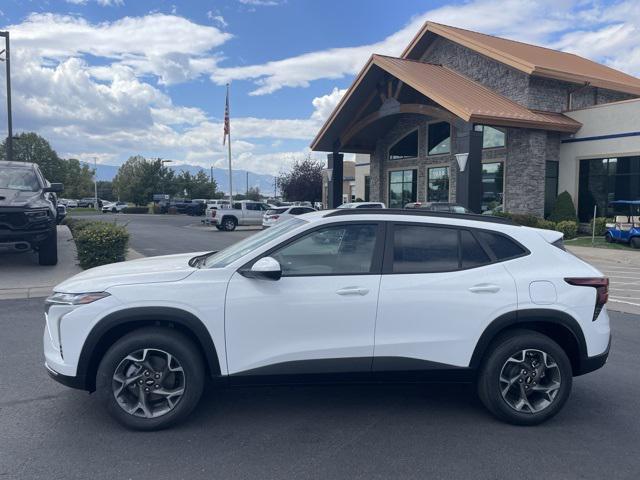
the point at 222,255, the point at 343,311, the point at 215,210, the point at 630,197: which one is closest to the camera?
the point at 343,311

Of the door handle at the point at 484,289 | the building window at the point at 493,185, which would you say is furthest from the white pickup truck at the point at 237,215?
the door handle at the point at 484,289

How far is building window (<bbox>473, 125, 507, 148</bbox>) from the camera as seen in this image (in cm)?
2400

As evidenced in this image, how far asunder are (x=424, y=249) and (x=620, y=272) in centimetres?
1161

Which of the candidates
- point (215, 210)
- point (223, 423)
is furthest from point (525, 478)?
point (215, 210)

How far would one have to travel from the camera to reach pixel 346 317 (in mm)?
3906

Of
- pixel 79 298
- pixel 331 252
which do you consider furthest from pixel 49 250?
pixel 331 252

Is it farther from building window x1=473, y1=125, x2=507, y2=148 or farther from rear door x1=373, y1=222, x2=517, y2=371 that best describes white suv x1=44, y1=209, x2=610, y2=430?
building window x1=473, y1=125, x2=507, y2=148

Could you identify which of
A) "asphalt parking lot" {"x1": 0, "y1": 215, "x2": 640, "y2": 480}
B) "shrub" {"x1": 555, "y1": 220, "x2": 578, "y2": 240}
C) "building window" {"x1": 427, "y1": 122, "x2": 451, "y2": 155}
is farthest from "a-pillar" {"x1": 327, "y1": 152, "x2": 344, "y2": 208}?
"asphalt parking lot" {"x1": 0, "y1": 215, "x2": 640, "y2": 480}

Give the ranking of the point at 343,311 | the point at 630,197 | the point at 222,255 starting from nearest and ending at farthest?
the point at 343,311 → the point at 222,255 → the point at 630,197

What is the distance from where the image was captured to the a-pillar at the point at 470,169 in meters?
20.1

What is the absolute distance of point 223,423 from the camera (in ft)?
13.4

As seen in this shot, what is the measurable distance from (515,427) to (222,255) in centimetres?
269

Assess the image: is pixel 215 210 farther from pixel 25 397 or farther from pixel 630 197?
pixel 25 397

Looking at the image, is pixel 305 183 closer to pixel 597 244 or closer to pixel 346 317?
pixel 597 244
